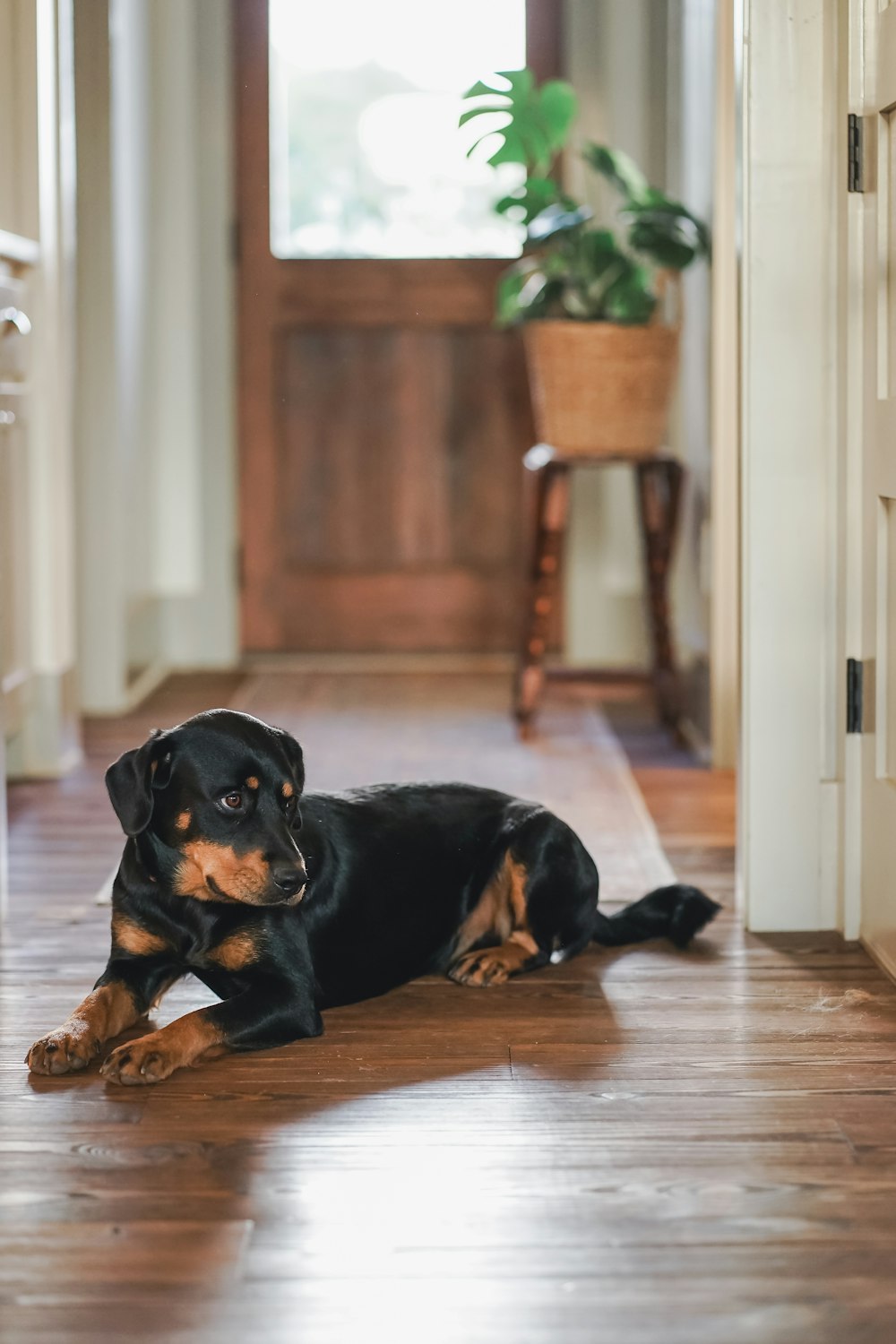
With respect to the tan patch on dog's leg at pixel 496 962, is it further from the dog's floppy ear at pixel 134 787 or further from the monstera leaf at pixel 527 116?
the monstera leaf at pixel 527 116

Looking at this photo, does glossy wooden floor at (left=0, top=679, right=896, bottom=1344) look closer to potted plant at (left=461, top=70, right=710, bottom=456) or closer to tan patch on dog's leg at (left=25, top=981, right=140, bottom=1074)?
tan patch on dog's leg at (left=25, top=981, right=140, bottom=1074)

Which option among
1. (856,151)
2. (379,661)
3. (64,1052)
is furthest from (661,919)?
(379,661)

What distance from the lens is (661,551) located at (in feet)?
13.5

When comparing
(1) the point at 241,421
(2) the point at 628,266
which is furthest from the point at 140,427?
(2) the point at 628,266

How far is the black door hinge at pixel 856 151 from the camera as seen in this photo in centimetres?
233

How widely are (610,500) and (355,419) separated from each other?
840mm

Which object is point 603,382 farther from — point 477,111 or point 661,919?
point 661,919

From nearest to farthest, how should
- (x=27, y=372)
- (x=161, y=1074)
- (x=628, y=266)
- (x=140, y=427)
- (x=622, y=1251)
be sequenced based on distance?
(x=622, y=1251), (x=161, y=1074), (x=27, y=372), (x=628, y=266), (x=140, y=427)

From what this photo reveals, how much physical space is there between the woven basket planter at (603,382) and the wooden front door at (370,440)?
106cm

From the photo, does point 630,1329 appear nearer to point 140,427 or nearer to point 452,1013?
point 452,1013

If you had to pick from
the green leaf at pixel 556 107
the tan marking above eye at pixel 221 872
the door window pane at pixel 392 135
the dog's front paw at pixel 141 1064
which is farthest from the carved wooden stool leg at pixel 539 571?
the dog's front paw at pixel 141 1064

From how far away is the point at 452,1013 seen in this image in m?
2.13

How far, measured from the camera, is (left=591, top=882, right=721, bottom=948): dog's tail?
7.81 feet

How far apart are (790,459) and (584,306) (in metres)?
1.75
